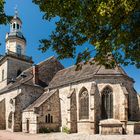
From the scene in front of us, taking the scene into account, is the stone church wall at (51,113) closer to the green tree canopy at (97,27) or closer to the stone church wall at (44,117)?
the stone church wall at (44,117)

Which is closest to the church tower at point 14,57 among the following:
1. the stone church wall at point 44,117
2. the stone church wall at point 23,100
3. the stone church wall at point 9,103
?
the stone church wall at point 9,103

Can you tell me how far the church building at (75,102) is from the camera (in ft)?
93.1

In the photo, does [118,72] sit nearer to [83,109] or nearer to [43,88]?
[83,109]

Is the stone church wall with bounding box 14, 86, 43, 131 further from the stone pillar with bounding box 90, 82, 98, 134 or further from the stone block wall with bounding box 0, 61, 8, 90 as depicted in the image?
the stone pillar with bounding box 90, 82, 98, 134

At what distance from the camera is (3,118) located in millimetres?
38844

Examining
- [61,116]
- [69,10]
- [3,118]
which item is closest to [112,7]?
[69,10]

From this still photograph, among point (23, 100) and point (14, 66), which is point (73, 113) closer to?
point (23, 100)

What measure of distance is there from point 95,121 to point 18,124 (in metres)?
11.1

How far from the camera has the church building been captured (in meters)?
28.4

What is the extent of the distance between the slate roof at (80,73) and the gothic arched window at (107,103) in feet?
6.82

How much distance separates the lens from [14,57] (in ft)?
145

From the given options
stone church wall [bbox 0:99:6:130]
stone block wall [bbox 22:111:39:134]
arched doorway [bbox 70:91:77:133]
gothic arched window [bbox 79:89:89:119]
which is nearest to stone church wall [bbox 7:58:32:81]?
stone church wall [bbox 0:99:6:130]

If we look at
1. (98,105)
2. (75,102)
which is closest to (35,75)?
(75,102)

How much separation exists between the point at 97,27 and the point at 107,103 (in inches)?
842
